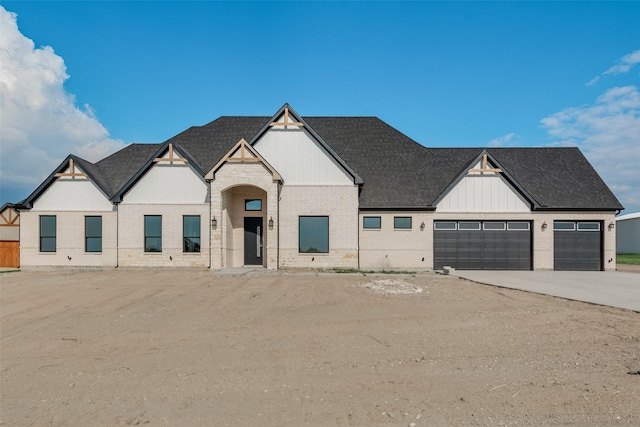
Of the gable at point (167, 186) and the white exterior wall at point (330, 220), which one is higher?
the gable at point (167, 186)

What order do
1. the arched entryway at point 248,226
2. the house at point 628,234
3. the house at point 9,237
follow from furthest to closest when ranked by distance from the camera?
the house at point 628,234
the house at point 9,237
the arched entryway at point 248,226

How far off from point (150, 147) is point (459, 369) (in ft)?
78.6

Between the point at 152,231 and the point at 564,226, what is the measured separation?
2315 cm

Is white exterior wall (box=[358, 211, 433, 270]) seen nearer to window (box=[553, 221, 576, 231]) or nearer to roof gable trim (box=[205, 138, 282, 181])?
roof gable trim (box=[205, 138, 282, 181])

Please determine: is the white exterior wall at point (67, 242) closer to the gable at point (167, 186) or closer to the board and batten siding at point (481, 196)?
the gable at point (167, 186)

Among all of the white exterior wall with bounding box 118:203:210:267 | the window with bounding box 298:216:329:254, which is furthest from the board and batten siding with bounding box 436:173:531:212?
the white exterior wall with bounding box 118:203:210:267

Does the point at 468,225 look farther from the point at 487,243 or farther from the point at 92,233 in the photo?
the point at 92,233

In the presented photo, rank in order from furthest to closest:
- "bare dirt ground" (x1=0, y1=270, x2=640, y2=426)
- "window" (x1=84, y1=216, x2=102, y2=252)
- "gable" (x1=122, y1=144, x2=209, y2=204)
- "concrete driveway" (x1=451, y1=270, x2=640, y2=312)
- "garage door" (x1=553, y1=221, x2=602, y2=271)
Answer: "garage door" (x1=553, y1=221, x2=602, y2=271)
"window" (x1=84, y1=216, x2=102, y2=252)
"gable" (x1=122, y1=144, x2=209, y2=204)
"concrete driveway" (x1=451, y1=270, x2=640, y2=312)
"bare dirt ground" (x1=0, y1=270, x2=640, y2=426)

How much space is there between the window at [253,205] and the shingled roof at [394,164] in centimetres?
302

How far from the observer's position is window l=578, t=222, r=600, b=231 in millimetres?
20172

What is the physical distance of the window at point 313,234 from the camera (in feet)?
62.1

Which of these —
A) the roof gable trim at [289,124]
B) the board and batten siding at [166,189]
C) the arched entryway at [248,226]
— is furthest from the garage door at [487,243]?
the board and batten siding at [166,189]

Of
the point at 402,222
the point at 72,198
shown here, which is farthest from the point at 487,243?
the point at 72,198

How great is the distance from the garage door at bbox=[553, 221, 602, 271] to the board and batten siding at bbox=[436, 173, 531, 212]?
9.64 feet
